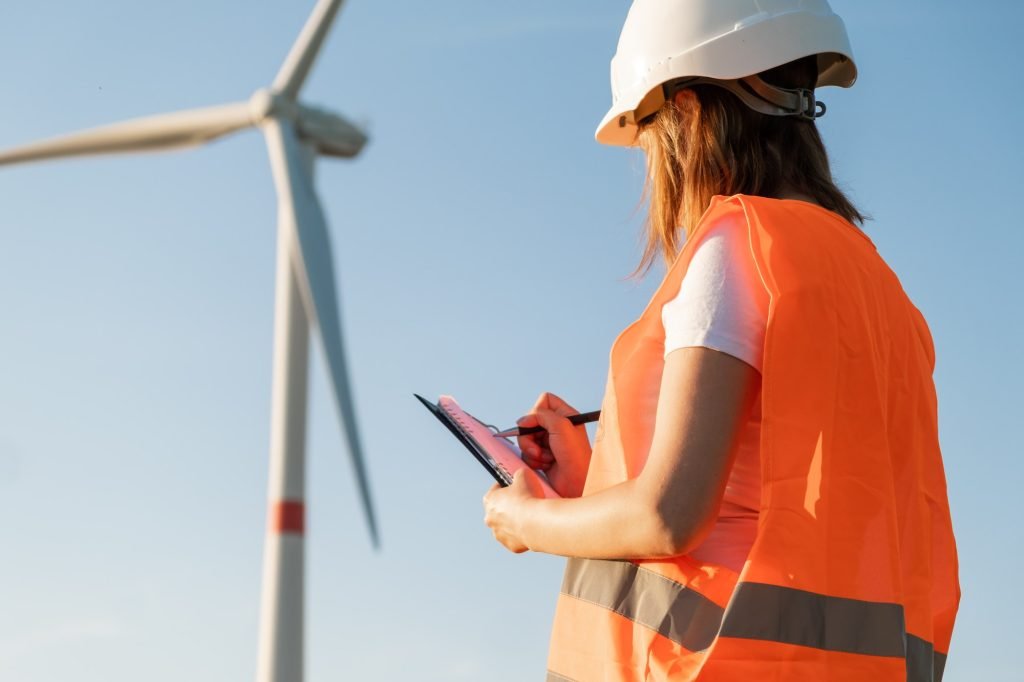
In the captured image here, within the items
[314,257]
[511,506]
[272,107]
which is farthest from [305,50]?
[511,506]

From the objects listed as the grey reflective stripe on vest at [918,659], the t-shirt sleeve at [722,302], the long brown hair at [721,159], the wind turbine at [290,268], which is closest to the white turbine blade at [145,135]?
the wind turbine at [290,268]

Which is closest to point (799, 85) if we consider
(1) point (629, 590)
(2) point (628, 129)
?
(2) point (628, 129)

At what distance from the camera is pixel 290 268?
28.0 ft

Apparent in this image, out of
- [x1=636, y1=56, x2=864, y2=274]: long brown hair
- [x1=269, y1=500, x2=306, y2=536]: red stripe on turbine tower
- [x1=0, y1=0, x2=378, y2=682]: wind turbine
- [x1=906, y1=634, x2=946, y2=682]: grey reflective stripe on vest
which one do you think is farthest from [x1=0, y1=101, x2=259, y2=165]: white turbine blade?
[x1=906, y1=634, x2=946, y2=682]: grey reflective stripe on vest

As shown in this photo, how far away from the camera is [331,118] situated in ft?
31.9

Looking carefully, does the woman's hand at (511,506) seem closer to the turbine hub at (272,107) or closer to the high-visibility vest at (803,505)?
the high-visibility vest at (803,505)

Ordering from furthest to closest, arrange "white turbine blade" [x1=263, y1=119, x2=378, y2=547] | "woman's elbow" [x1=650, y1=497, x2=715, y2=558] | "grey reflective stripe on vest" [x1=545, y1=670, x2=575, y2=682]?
1. "white turbine blade" [x1=263, y1=119, x2=378, y2=547]
2. "grey reflective stripe on vest" [x1=545, y1=670, x2=575, y2=682]
3. "woman's elbow" [x1=650, y1=497, x2=715, y2=558]

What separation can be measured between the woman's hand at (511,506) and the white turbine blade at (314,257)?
137 cm

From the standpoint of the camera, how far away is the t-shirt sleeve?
4312 mm

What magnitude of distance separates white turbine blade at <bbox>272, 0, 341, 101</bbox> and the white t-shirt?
6.10 metres

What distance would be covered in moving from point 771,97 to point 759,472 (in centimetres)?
177

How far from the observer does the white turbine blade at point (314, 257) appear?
761cm

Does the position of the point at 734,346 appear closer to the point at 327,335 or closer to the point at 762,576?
the point at 762,576

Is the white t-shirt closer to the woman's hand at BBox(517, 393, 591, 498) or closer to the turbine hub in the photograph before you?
the woman's hand at BBox(517, 393, 591, 498)
